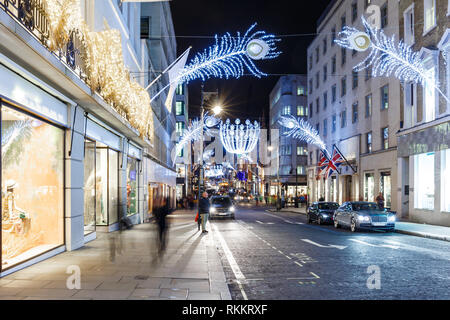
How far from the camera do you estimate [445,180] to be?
22.9 m

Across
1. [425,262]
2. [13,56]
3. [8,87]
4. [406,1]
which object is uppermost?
[406,1]

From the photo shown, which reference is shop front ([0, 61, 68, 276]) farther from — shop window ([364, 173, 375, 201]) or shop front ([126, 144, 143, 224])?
shop window ([364, 173, 375, 201])

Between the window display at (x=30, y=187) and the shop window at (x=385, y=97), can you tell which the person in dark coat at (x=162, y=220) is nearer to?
the window display at (x=30, y=187)

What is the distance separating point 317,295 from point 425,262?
4.92 metres

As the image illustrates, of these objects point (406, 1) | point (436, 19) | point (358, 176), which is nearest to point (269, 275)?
point (436, 19)

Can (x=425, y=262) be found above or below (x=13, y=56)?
below

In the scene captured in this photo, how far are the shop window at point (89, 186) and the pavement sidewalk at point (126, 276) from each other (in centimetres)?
211

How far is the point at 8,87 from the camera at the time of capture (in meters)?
8.57

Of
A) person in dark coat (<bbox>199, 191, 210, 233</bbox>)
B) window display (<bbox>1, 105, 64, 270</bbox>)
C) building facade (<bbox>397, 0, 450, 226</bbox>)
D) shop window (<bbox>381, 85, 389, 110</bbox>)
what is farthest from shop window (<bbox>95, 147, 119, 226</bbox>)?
shop window (<bbox>381, 85, 389, 110</bbox>)

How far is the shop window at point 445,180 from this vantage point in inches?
894

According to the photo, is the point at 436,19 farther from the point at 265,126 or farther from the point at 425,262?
the point at 265,126

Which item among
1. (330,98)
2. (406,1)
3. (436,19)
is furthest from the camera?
(330,98)

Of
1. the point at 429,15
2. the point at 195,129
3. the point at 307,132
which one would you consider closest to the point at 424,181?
the point at 429,15

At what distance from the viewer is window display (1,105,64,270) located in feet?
31.0
